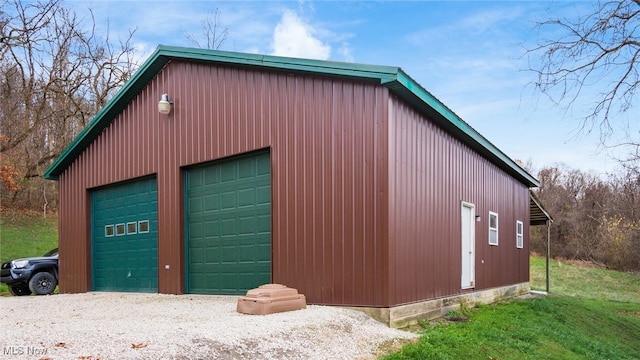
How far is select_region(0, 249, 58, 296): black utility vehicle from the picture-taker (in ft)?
42.7

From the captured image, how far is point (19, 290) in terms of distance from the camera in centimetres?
1348

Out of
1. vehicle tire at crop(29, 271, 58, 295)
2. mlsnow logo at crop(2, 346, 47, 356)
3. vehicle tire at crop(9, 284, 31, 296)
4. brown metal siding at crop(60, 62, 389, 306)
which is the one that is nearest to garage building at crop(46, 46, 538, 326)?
brown metal siding at crop(60, 62, 389, 306)

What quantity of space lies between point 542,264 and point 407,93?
70.6ft

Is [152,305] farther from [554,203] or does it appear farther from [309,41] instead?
[554,203]

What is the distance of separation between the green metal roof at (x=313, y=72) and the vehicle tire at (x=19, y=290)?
299 cm

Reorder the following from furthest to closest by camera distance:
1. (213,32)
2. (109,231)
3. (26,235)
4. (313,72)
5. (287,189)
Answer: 1. (213,32)
2. (26,235)
3. (109,231)
4. (287,189)
5. (313,72)

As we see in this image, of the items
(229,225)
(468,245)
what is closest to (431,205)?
(468,245)

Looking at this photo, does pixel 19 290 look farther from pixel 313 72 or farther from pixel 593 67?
pixel 593 67

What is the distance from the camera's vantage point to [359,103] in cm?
728

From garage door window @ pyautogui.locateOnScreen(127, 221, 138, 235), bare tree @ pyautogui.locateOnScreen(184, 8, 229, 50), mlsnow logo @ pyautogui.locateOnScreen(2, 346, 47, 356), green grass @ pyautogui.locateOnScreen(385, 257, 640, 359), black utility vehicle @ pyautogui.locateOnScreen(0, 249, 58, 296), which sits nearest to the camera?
mlsnow logo @ pyautogui.locateOnScreen(2, 346, 47, 356)

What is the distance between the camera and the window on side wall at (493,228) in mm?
11745

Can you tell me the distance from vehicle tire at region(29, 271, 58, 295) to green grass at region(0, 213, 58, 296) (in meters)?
7.26

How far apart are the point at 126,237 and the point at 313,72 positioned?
6.34m

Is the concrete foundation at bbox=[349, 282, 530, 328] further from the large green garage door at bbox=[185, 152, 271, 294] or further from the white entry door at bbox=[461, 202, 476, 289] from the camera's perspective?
the large green garage door at bbox=[185, 152, 271, 294]
